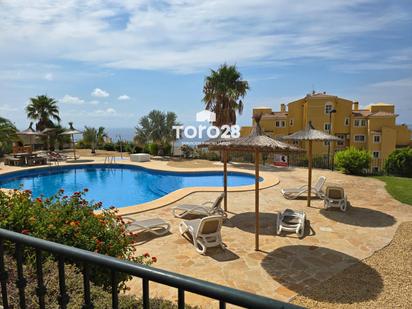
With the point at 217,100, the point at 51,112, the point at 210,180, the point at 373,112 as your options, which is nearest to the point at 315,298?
the point at 210,180

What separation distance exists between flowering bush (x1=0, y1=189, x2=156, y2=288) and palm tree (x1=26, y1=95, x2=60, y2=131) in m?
31.6

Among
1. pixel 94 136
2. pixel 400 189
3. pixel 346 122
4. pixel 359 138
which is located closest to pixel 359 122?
pixel 346 122

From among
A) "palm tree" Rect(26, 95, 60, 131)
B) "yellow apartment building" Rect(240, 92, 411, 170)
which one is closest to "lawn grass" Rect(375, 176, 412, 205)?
"yellow apartment building" Rect(240, 92, 411, 170)

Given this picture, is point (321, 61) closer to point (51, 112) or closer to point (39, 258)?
point (39, 258)

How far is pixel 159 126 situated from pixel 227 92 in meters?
7.45

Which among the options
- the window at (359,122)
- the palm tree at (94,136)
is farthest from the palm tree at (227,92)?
the window at (359,122)

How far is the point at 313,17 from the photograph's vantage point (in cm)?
1164

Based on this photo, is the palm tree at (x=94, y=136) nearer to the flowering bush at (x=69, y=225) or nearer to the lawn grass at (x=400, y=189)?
the lawn grass at (x=400, y=189)

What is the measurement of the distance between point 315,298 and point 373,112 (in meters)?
41.8

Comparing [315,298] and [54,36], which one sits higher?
[54,36]

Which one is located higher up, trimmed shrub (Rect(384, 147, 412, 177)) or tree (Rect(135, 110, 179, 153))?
tree (Rect(135, 110, 179, 153))

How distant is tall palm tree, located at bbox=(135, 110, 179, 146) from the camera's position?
90.4 ft

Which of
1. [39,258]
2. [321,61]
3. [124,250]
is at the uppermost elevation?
[321,61]

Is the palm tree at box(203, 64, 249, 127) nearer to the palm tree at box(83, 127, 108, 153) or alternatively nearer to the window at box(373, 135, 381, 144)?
the palm tree at box(83, 127, 108, 153)
